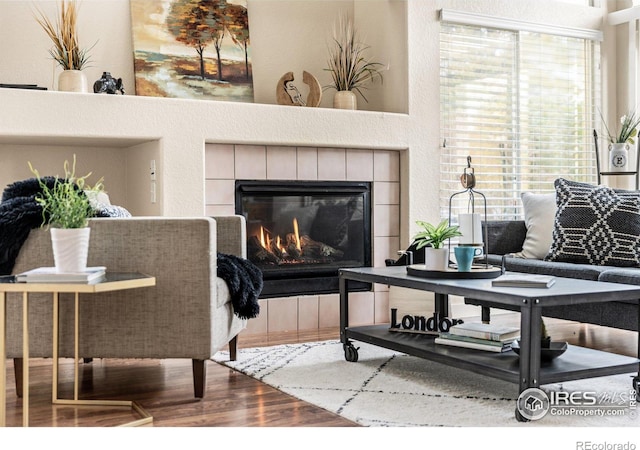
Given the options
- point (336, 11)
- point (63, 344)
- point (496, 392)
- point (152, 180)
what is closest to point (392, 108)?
point (336, 11)

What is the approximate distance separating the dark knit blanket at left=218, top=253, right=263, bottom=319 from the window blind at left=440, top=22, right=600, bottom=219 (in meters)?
2.14

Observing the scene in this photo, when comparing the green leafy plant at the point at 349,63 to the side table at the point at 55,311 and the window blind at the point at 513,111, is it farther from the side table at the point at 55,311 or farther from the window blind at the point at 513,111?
the side table at the point at 55,311

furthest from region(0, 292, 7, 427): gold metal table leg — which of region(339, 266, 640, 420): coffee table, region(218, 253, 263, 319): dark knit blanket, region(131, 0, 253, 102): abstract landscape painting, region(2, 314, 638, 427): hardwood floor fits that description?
region(131, 0, 253, 102): abstract landscape painting

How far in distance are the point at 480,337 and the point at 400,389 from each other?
0.37 meters

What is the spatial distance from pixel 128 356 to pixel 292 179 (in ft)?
6.44

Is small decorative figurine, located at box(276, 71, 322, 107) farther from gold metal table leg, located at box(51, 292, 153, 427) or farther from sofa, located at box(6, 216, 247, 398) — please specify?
gold metal table leg, located at box(51, 292, 153, 427)

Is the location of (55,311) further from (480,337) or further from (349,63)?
(349,63)

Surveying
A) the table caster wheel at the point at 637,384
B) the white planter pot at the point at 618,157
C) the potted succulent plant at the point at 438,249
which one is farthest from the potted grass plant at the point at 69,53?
the white planter pot at the point at 618,157

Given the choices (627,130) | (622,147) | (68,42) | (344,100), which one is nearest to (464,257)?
(344,100)

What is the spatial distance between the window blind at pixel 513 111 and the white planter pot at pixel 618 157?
0.41 m

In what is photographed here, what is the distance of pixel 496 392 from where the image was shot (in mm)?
3068

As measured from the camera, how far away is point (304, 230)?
192 inches

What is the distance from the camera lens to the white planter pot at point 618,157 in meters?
5.32

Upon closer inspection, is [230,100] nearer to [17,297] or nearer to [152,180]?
[152,180]
